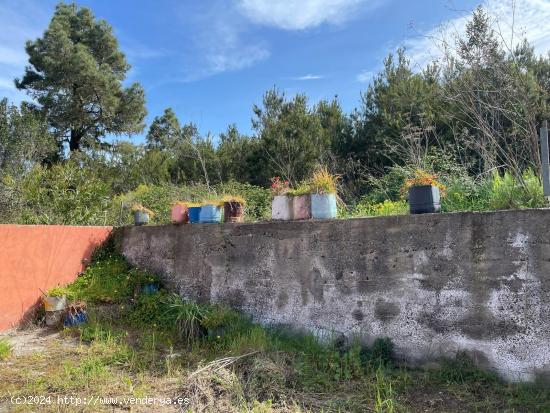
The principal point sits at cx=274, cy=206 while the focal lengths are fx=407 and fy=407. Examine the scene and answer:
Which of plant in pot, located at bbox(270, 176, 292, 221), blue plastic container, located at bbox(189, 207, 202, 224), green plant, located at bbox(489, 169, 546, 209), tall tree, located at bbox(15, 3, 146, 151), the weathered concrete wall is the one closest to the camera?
the weathered concrete wall

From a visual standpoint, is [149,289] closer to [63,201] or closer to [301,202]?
[301,202]

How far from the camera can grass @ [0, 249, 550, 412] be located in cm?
281

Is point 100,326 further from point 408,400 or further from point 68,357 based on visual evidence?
point 408,400

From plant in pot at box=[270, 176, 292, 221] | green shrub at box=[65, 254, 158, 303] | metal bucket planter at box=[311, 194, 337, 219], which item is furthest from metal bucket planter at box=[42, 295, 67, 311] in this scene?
metal bucket planter at box=[311, 194, 337, 219]

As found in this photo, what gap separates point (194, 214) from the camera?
17.0 ft

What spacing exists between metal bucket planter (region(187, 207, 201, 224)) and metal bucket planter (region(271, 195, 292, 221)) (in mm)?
1148

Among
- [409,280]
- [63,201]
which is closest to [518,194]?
[409,280]

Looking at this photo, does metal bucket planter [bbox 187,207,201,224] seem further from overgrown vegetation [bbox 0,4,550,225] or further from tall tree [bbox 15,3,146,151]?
tall tree [bbox 15,3,146,151]

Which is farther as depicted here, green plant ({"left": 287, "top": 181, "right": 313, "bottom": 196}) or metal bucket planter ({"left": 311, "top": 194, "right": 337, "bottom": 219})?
green plant ({"left": 287, "top": 181, "right": 313, "bottom": 196})

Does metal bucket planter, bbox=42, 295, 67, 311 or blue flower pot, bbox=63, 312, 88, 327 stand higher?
metal bucket planter, bbox=42, 295, 67, 311

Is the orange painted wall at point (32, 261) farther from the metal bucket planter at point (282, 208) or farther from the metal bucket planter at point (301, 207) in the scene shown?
the metal bucket planter at point (301, 207)

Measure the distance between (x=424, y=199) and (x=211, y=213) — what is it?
2.57 meters

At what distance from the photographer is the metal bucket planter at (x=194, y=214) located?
5.14m

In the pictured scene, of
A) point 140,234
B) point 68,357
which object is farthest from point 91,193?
point 68,357
